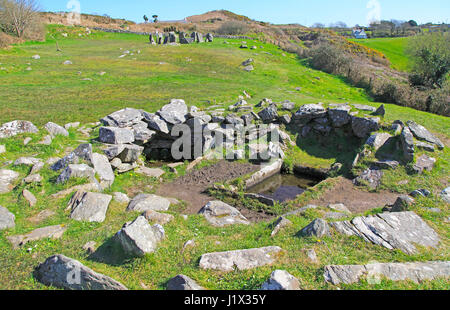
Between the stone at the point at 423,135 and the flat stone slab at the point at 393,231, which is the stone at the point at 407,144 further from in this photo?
the flat stone slab at the point at 393,231

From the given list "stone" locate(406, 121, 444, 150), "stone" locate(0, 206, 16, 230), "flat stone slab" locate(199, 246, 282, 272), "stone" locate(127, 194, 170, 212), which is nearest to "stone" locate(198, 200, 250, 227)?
"stone" locate(127, 194, 170, 212)

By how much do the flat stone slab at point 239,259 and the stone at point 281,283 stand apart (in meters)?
0.85

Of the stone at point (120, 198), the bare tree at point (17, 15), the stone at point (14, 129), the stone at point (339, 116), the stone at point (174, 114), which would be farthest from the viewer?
the bare tree at point (17, 15)

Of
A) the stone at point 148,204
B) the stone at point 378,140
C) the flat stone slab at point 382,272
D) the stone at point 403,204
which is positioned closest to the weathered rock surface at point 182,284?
the flat stone slab at point 382,272

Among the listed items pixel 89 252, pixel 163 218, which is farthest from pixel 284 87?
pixel 89 252

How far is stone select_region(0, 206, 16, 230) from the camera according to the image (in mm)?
7864

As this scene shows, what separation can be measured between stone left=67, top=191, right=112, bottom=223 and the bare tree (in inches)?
1700

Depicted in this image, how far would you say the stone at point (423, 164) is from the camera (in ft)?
42.7

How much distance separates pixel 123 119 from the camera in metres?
15.7

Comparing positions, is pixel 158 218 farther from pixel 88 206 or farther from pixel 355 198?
pixel 355 198

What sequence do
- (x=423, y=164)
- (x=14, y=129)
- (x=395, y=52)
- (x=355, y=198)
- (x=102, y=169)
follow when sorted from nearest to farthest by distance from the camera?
(x=102, y=169) < (x=355, y=198) < (x=423, y=164) < (x=14, y=129) < (x=395, y=52)

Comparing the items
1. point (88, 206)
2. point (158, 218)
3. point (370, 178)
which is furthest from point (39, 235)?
point (370, 178)

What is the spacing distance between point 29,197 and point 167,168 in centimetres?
664
